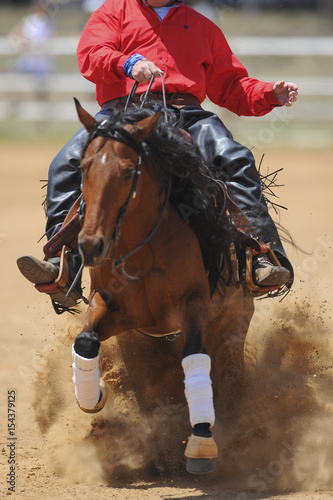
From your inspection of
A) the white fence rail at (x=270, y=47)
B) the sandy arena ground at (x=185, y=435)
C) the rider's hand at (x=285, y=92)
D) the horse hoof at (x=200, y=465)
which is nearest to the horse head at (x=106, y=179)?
the horse hoof at (x=200, y=465)

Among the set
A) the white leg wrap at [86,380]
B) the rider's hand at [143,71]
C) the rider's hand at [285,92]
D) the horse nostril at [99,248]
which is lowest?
the white leg wrap at [86,380]

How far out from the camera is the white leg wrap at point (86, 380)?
4074mm

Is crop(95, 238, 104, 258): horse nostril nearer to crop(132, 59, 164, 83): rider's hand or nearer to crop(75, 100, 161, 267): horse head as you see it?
crop(75, 100, 161, 267): horse head

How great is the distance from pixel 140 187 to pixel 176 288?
0.59 m

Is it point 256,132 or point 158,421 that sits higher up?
point 256,132

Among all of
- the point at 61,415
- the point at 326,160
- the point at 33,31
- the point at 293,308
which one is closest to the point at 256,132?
the point at 326,160

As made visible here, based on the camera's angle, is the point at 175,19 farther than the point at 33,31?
No

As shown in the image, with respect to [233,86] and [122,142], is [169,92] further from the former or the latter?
[122,142]

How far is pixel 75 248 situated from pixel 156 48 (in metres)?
1.27

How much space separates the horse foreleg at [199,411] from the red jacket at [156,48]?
162 centimetres

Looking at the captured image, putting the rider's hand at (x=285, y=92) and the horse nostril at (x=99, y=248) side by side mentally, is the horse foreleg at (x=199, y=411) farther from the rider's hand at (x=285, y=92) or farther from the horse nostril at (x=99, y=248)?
the rider's hand at (x=285, y=92)

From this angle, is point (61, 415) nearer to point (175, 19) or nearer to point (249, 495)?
point (249, 495)

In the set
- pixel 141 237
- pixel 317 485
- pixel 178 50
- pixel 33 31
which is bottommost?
pixel 317 485

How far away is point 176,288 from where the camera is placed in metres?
4.11
